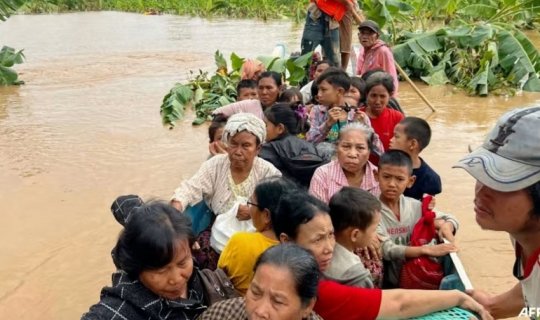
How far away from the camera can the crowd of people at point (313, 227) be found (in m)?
1.63

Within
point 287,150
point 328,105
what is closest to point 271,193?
point 287,150

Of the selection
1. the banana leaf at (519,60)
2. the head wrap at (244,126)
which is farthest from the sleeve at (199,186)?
the banana leaf at (519,60)

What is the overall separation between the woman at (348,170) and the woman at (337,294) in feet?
3.12

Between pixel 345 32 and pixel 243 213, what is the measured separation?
5115 mm

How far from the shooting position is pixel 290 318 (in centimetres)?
180

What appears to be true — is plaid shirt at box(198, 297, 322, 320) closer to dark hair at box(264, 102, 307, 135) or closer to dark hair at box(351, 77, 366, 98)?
dark hair at box(264, 102, 307, 135)

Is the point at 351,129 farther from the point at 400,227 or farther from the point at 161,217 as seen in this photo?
the point at 161,217

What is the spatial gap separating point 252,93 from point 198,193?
2107 mm

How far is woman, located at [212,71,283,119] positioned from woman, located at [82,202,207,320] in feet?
9.35

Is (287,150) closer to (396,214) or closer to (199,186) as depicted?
(199,186)

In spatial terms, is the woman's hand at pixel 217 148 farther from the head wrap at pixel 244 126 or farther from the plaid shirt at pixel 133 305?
the plaid shirt at pixel 133 305

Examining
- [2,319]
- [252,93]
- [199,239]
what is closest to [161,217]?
[199,239]

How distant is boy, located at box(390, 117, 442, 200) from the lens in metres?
3.52

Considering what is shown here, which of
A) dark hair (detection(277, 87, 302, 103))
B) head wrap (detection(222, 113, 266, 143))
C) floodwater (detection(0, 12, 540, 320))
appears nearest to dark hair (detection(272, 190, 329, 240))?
head wrap (detection(222, 113, 266, 143))
